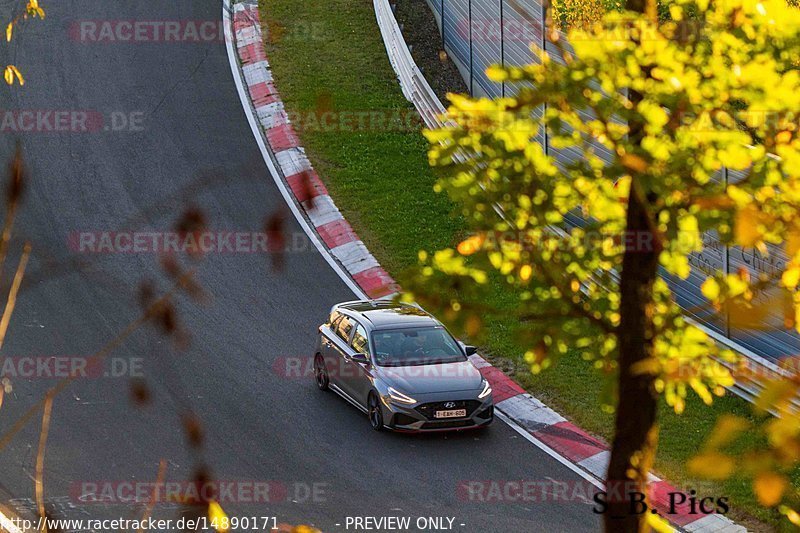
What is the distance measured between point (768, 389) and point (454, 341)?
1333 centimetres

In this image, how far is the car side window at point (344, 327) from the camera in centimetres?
1634

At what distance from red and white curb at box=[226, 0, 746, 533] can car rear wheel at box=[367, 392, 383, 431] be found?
5.18 ft

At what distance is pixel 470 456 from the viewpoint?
578 inches

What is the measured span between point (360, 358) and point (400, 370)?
0.61m

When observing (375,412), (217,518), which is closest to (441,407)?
(375,412)

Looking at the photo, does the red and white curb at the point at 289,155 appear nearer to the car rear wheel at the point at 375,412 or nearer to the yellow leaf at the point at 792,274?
the car rear wheel at the point at 375,412

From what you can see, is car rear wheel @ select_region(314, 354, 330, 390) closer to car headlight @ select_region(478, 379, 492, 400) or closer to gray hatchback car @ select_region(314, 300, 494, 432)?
gray hatchback car @ select_region(314, 300, 494, 432)

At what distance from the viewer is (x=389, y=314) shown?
1638 cm

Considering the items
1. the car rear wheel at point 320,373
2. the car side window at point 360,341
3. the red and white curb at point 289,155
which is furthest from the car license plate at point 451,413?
the red and white curb at point 289,155

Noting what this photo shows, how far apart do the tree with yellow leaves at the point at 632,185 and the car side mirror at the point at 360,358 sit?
9.52 m

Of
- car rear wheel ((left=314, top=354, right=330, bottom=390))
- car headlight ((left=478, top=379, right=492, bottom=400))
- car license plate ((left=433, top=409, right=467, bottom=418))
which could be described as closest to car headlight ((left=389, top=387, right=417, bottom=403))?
car license plate ((left=433, top=409, right=467, bottom=418))

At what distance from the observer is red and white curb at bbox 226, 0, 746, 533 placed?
44.9 feet

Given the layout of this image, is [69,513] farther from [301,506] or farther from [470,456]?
[470,456]

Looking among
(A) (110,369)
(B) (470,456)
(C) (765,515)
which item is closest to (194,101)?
(A) (110,369)
